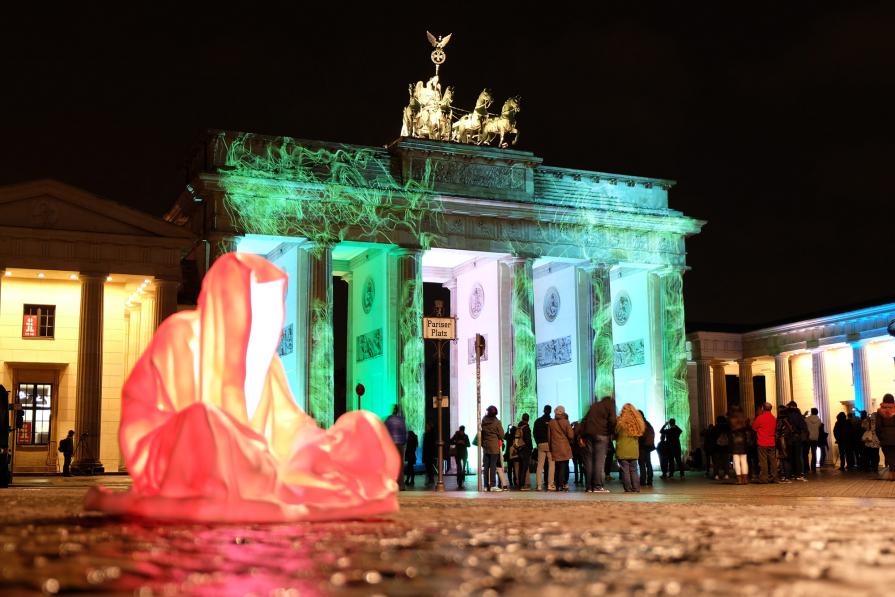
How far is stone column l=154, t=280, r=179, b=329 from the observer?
34906 mm

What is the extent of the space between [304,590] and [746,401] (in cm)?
5433

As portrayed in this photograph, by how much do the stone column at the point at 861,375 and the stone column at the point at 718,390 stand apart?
9221 mm

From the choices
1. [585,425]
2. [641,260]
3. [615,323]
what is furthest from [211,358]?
[615,323]

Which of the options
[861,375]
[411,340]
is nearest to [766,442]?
[411,340]

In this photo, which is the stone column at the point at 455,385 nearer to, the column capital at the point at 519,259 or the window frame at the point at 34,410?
the column capital at the point at 519,259

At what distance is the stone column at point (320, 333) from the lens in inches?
1580

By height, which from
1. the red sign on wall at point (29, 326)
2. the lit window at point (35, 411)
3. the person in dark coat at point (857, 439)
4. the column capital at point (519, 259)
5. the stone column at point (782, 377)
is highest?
the column capital at point (519, 259)

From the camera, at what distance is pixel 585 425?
22.0m

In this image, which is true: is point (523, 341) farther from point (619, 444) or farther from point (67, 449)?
point (619, 444)

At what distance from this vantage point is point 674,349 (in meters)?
47.7

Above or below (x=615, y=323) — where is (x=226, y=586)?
below

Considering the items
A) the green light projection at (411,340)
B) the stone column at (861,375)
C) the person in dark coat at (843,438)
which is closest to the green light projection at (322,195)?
the green light projection at (411,340)

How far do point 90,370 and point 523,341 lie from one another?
1736 cm

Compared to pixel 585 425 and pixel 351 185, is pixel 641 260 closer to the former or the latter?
pixel 351 185
